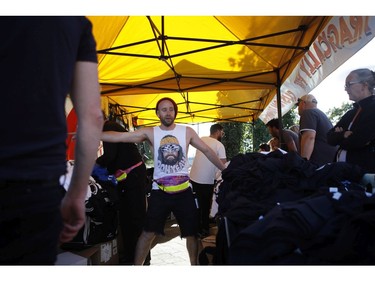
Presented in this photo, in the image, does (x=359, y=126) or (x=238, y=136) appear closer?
(x=359, y=126)

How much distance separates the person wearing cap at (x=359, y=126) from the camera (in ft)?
7.23

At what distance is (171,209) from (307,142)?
1.52 metres

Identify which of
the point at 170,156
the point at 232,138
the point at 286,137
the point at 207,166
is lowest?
the point at 207,166

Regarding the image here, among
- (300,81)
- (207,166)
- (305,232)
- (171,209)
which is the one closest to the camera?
(305,232)

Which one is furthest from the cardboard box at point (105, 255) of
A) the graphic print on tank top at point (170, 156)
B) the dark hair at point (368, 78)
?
the dark hair at point (368, 78)

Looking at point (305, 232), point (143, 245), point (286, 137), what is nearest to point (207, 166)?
point (286, 137)

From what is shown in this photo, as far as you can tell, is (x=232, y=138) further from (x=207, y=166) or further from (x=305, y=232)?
(x=305, y=232)

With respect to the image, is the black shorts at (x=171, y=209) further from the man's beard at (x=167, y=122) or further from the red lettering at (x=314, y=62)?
the red lettering at (x=314, y=62)

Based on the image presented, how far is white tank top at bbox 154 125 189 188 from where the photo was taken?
9.95ft

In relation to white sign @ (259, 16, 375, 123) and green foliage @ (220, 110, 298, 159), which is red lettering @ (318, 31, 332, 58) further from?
green foliage @ (220, 110, 298, 159)

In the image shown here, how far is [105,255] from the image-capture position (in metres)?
3.22

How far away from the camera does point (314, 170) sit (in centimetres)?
178

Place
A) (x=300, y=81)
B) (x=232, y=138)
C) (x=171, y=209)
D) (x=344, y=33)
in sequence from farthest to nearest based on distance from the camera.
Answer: (x=232, y=138) < (x=300, y=81) < (x=171, y=209) < (x=344, y=33)

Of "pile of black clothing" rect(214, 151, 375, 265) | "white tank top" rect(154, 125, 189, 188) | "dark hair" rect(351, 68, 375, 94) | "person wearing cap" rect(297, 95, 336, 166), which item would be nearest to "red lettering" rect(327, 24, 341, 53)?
"dark hair" rect(351, 68, 375, 94)
